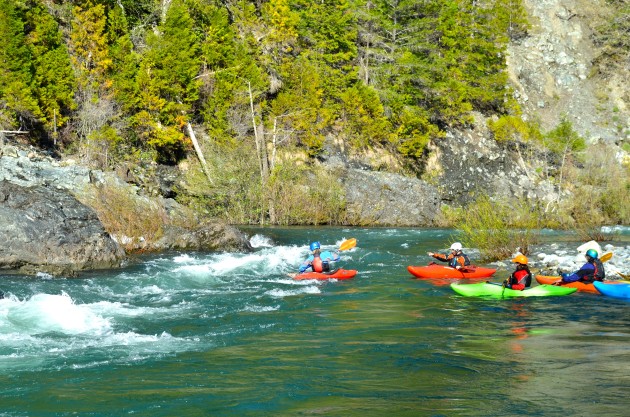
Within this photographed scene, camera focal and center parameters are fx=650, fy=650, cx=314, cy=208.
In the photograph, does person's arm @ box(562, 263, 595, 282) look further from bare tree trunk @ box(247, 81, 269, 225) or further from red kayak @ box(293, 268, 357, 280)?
bare tree trunk @ box(247, 81, 269, 225)

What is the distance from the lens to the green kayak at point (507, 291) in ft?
39.5

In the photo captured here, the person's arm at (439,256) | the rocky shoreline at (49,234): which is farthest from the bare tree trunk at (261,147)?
the person's arm at (439,256)

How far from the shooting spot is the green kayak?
12031mm

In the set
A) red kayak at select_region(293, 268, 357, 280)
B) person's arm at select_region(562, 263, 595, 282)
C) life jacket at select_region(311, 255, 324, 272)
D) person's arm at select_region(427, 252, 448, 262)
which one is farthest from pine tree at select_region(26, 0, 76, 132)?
person's arm at select_region(562, 263, 595, 282)


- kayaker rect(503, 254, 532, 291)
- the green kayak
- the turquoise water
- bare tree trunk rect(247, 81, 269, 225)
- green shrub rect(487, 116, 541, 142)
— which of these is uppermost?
green shrub rect(487, 116, 541, 142)

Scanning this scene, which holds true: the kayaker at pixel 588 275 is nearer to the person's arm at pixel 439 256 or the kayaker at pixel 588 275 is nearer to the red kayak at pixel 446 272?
the red kayak at pixel 446 272

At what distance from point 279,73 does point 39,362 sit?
30812mm

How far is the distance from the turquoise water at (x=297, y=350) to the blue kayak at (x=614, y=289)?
7.4 inches

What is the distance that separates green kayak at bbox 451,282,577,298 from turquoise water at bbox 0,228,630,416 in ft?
0.87

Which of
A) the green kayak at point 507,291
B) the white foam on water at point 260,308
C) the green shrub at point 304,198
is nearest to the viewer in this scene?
the white foam on water at point 260,308

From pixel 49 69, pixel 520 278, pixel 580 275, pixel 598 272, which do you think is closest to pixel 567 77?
pixel 49 69

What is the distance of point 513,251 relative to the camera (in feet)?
56.1

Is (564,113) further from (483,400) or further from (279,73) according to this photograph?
(483,400)

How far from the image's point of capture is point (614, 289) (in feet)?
39.3
